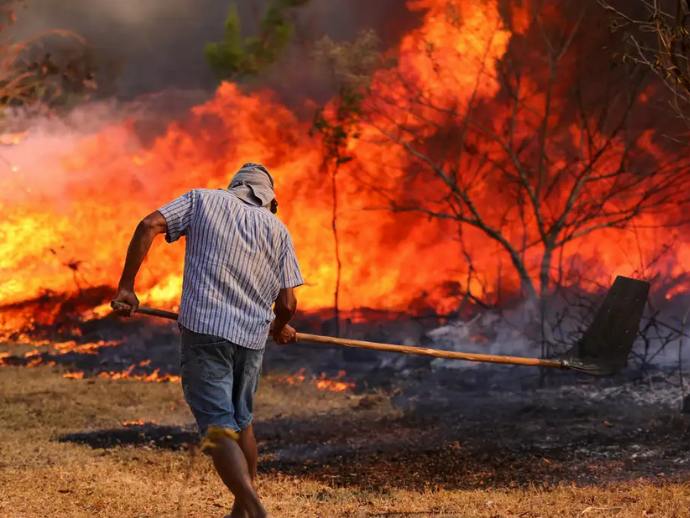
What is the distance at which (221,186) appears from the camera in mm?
15219

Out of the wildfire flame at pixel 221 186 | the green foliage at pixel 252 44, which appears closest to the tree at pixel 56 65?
the wildfire flame at pixel 221 186

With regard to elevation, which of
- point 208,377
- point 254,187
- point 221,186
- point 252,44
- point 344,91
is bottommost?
point 208,377

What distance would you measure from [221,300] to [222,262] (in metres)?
0.20

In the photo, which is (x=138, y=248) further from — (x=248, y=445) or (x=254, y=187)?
(x=248, y=445)

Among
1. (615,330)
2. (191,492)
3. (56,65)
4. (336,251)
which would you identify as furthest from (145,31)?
(615,330)

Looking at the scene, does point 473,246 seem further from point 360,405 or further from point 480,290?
point 360,405

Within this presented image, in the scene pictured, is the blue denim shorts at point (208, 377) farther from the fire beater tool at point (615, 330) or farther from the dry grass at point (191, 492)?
the fire beater tool at point (615, 330)

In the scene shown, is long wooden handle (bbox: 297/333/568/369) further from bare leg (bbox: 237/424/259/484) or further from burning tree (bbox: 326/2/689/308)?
burning tree (bbox: 326/2/689/308)

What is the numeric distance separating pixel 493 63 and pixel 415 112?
1.59 m

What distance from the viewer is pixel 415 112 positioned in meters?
14.2

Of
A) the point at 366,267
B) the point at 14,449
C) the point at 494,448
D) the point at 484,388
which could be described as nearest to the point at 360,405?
the point at 484,388

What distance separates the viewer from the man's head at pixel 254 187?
4805 mm

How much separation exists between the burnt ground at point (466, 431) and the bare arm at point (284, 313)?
1795mm

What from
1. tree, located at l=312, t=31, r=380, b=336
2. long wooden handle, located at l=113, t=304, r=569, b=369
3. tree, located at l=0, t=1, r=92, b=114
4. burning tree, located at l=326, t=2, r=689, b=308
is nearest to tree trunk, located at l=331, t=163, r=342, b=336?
tree, located at l=312, t=31, r=380, b=336
